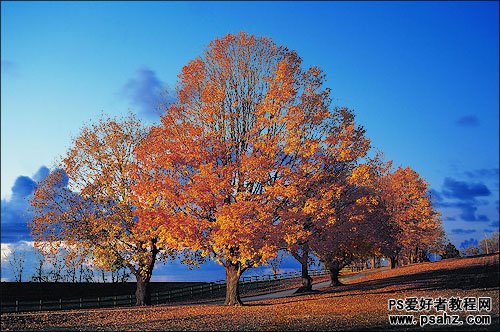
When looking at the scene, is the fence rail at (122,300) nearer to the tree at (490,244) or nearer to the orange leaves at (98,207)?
the orange leaves at (98,207)

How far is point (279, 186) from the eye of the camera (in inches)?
1032

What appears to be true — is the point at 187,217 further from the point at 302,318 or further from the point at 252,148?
the point at 302,318

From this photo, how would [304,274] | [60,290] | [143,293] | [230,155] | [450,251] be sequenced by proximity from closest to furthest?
Result: [230,155] → [143,293] → [304,274] → [60,290] → [450,251]

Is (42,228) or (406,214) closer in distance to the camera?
(42,228)

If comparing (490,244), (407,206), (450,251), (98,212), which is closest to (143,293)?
(98,212)

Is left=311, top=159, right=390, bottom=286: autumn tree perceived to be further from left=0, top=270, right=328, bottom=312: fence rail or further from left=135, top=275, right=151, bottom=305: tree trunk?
left=0, top=270, right=328, bottom=312: fence rail

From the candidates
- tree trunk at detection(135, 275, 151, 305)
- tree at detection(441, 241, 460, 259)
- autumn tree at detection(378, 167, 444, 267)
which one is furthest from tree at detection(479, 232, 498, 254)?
tree trunk at detection(135, 275, 151, 305)

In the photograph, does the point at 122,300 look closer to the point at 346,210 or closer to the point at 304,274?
the point at 304,274

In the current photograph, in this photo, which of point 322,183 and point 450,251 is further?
point 450,251

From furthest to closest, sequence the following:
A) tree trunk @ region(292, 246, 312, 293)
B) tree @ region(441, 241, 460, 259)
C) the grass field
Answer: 1. tree @ region(441, 241, 460, 259)
2. the grass field
3. tree trunk @ region(292, 246, 312, 293)

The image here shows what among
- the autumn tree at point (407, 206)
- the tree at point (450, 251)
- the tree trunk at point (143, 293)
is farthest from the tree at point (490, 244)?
the tree trunk at point (143, 293)

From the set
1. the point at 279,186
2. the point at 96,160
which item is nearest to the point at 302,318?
the point at 279,186

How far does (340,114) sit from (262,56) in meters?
6.15

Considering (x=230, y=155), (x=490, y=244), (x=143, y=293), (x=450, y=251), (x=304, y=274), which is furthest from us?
(x=490, y=244)
